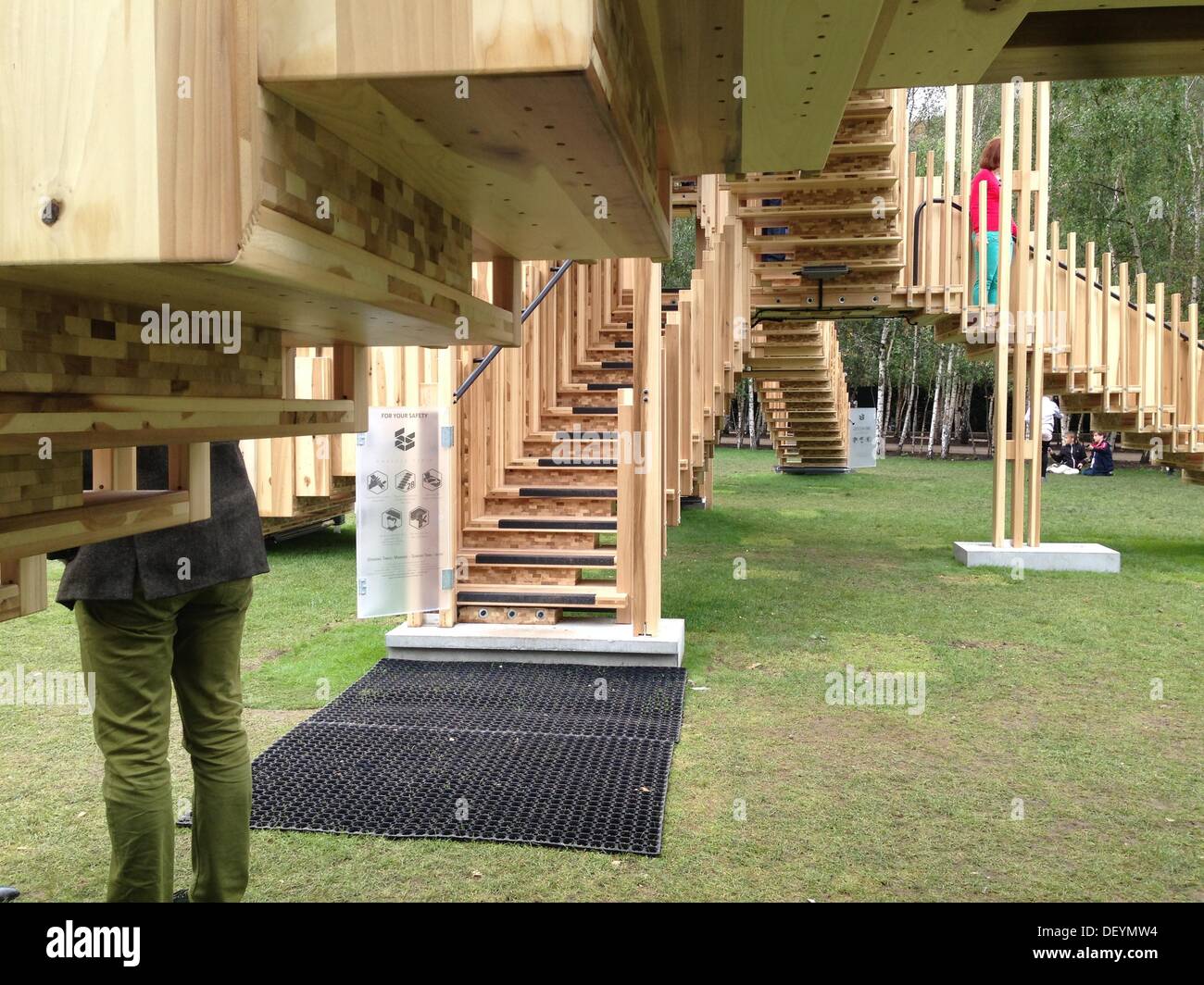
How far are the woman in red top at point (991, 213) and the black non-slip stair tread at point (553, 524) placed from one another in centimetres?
490

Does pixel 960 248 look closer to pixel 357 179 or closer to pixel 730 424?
pixel 357 179

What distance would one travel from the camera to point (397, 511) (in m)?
4.76

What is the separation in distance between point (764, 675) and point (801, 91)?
4.37 meters

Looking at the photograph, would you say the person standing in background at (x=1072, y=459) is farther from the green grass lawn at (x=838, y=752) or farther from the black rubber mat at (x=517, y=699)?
the black rubber mat at (x=517, y=699)

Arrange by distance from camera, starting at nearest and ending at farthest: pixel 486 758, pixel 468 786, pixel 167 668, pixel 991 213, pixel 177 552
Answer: pixel 177 552
pixel 167 668
pixel 468 786
pixel 486 758
pixel 991 213

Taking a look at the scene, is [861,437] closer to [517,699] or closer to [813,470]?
Answer: [813,470]

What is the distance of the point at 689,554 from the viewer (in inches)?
366

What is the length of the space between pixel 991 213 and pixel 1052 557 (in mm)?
3126

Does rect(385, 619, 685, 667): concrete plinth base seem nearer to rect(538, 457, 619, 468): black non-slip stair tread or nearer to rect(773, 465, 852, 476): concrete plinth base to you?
rect(538, 457, 619, 468): black non-slip stair tread

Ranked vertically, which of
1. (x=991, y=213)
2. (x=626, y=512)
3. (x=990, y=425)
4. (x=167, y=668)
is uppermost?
(x=991, y=213)

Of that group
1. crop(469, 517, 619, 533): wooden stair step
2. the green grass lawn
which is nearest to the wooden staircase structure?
the green grass lawn

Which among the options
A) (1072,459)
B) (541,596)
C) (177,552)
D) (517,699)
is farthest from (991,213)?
(1072,459)

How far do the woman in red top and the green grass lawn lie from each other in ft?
9.01

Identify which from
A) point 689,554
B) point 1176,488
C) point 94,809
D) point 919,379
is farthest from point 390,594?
point 919,379
